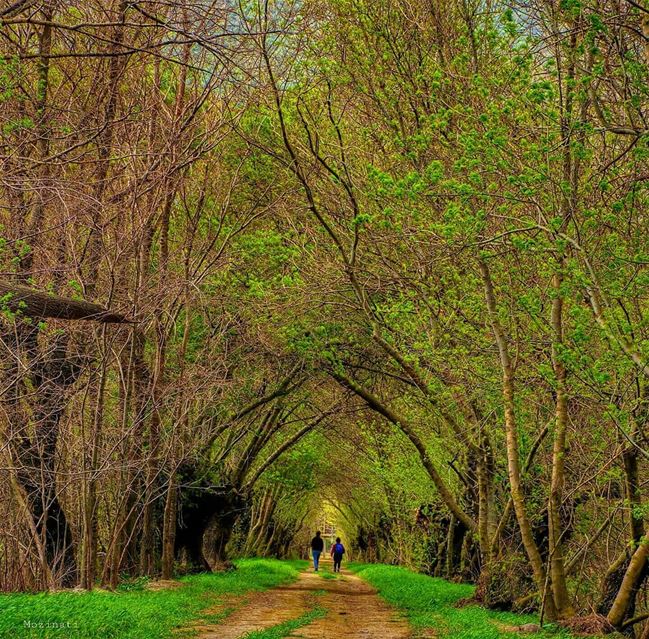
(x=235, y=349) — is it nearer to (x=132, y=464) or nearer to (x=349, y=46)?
(x=132, y=464)

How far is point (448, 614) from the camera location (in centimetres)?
1522

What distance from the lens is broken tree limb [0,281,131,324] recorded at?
8.16 metres

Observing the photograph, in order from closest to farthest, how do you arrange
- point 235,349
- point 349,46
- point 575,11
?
point 575,11, point 349,46, point 235,349

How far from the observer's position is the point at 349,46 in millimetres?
15047

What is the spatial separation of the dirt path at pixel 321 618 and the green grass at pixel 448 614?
1.50 feet

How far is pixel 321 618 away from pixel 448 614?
2.46 m

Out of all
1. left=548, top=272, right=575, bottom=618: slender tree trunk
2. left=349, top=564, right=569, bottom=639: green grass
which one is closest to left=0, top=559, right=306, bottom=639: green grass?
left=349, top=564, right=569, bottom=639: green grass

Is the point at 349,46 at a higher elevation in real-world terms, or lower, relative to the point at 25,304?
higher

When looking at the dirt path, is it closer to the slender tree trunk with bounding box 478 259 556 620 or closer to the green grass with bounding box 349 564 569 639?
the green grass with bounding box 349 564 569 639

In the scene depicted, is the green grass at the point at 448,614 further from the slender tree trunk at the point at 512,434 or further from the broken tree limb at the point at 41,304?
the broken tree limb at the point at 41,304

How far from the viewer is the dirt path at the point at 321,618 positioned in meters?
12.2

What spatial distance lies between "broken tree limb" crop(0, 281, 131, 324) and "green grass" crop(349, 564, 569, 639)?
677 centimetres

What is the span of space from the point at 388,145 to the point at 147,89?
17.1 feet

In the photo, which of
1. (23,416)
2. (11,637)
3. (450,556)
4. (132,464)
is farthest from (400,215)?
(450,556)
